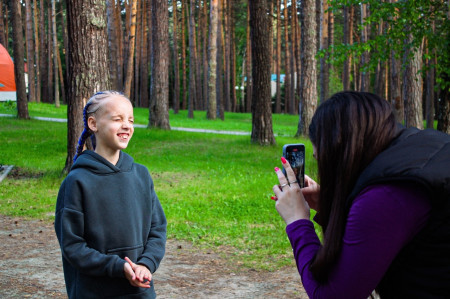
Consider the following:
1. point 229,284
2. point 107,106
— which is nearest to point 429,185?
point 107,106

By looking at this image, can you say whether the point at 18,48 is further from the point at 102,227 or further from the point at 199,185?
the point at 102,227

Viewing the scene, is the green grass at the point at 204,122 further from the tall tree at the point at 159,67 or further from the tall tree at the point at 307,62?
the tall tree at the point at 307,62

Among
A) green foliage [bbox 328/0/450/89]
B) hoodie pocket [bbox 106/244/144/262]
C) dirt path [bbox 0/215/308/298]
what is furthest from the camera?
green foliage [bbox 328/0/450/89]

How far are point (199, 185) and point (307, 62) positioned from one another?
408 inches

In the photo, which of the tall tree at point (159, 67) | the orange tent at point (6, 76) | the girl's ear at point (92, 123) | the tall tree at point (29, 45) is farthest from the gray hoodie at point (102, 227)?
the tall tree at point (29, 45)

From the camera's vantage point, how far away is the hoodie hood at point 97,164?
2799 mm

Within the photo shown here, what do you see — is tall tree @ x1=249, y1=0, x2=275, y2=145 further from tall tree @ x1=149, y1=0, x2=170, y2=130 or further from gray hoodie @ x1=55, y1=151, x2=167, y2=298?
gray hoodie @ x1=55, y1=151, x2=167, y2=298

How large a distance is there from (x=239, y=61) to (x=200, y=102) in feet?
35.6

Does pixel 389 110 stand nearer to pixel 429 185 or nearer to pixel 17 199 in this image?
pixel 429 185

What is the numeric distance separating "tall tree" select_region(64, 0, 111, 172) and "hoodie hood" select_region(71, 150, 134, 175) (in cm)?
693

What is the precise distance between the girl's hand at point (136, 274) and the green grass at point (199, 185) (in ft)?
3.36

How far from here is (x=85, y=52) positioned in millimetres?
9383

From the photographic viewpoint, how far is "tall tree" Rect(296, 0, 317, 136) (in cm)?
1900

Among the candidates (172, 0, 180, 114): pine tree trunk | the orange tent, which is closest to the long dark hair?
the orange tent
